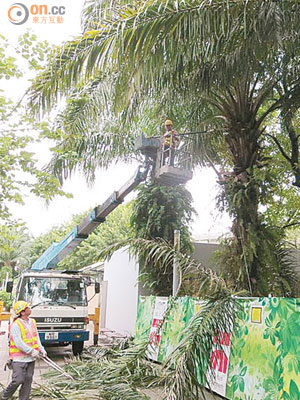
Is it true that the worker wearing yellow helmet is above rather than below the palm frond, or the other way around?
below

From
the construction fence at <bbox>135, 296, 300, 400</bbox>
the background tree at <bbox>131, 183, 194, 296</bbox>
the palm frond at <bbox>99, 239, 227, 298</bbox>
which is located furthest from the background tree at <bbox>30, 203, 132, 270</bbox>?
the construction fence at <bbox>135, 296, 300, 400</bbox>

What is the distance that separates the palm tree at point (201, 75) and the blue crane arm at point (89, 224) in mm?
1509

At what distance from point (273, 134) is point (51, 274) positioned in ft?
28.5

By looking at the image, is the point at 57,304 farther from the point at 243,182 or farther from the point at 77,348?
the point at 243,182

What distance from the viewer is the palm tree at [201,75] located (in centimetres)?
591

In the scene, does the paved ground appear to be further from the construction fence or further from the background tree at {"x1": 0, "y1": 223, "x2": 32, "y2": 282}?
the background tree at {"x1": 0, "y1": 223, "x2": 32, "y2": 282}

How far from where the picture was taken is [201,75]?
789 cm

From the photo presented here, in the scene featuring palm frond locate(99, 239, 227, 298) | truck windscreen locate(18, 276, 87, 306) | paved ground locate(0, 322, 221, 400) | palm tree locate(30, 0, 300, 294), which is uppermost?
palm tree locate(30, 0, 300, 294)

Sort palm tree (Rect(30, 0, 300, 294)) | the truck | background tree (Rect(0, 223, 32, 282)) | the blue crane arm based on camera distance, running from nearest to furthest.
Answer: palm tree (Rect(30, 0, 300, 294)) < the truck < the blue crane arm < background tree (Rect(0, 223, 32, 282))

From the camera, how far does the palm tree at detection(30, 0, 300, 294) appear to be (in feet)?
19.4

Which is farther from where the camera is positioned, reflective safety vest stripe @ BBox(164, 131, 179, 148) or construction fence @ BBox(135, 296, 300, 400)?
reflective safety vest stripe @ BBox(164, 131, 179, 148)

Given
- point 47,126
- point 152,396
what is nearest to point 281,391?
point 152,396

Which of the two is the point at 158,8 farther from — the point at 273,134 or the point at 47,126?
the point at 273,134

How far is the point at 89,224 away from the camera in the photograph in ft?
36.6
